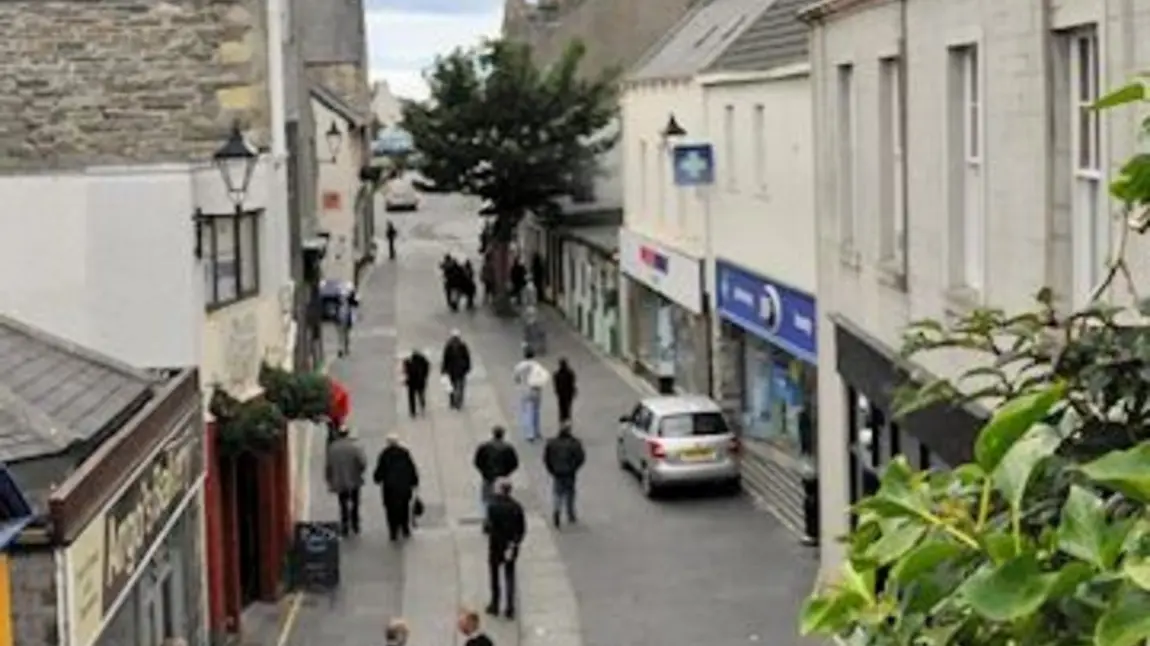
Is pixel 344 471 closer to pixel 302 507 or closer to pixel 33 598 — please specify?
pixel 302 507

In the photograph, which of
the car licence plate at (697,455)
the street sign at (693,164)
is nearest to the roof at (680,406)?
the car licence plate at (697,455)

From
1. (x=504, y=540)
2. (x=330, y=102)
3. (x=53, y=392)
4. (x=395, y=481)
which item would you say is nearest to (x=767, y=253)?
(x=395, y=481)

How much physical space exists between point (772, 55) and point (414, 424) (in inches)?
388

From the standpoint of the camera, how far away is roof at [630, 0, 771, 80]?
111ft

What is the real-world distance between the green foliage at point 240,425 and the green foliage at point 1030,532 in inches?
664

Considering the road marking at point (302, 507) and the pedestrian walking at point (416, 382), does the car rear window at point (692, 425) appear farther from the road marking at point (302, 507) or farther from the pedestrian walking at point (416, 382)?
the pedestrian walking at point (416, 382)

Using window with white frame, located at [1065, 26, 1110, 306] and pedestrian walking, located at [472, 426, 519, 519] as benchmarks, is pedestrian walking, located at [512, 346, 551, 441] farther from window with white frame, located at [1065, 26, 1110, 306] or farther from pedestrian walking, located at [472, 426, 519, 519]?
window with white frame, located at [1065, 26, 1110, 306]

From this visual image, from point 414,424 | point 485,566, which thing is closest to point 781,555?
point 485,566

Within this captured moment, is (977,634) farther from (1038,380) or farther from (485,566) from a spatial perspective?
(485,566)

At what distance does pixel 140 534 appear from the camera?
572 inches

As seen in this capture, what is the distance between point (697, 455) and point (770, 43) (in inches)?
244

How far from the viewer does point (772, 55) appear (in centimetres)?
2930

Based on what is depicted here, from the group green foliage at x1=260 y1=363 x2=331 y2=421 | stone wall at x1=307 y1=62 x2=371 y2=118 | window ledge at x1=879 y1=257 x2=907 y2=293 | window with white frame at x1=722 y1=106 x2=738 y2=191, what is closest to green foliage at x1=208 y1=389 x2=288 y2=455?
green foliage at x1=260 y1=363 x2=331 y2=421

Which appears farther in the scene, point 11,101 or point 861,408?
point 11,101
